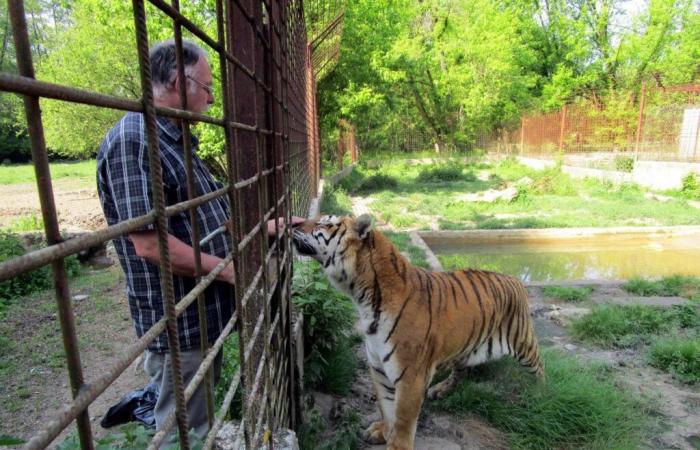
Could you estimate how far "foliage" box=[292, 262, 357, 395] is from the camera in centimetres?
324

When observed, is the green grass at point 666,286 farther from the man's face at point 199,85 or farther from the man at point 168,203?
the man's face at point 199,85

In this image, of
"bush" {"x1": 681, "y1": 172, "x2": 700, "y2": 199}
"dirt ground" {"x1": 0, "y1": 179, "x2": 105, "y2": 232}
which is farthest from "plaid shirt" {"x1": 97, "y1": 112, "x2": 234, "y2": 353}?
"bush" {"x1": 681, "y1": 172, "x2": 700, "y2": 199}

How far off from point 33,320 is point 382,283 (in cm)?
458

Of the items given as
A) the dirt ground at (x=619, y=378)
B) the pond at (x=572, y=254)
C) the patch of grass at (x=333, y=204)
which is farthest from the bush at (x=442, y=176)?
the dirt ground at (x=619, y=378)

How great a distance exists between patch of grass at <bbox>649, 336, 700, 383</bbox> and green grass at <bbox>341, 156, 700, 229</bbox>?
17.3 feet

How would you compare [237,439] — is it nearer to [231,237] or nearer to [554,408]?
[231,237]

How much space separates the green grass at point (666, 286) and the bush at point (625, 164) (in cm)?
1030

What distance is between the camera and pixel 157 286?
5.71 ft

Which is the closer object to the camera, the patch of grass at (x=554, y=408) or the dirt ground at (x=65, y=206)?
the patch of grass at (x=554, y=408)

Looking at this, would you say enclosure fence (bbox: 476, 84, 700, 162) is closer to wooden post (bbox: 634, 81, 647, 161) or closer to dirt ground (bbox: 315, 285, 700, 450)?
wooden post (bbox: 634, 81, 647, 161)

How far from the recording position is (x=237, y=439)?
56.0 inches

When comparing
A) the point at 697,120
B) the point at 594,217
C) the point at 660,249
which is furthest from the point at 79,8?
the point at 697,120

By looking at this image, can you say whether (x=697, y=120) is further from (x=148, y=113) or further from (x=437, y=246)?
(x=148, y=113)

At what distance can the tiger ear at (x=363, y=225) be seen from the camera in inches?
106
